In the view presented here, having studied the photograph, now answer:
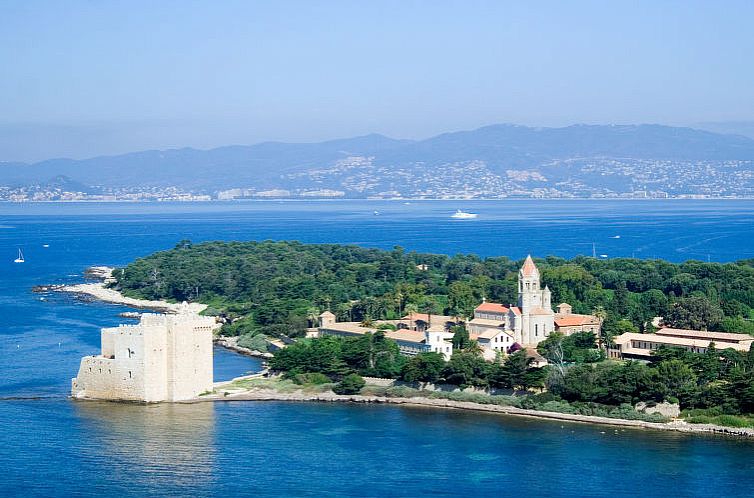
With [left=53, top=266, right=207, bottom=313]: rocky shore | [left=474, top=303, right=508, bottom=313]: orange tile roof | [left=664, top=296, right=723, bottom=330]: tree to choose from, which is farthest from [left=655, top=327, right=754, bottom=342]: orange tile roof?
[left=53, top=266, right=207, bottom=313]: rocky shore

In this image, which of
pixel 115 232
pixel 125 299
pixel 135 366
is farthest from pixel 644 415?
pixel 115 232

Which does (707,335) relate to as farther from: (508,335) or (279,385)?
(279,385)

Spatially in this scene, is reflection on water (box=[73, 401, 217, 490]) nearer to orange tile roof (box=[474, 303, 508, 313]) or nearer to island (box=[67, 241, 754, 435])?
island (box=[67, 241, 754, 435])

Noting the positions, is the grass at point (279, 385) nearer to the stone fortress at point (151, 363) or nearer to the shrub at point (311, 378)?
the shrub at point (311, 378)

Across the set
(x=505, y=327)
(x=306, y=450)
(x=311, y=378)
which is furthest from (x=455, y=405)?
(x=505, y=327)

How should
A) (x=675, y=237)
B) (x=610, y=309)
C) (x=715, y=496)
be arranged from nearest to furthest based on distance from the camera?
(x=715, y=496)
(x=610, y=309)
(x=675, y=237)

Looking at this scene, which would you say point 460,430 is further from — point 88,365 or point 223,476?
point 88,365
